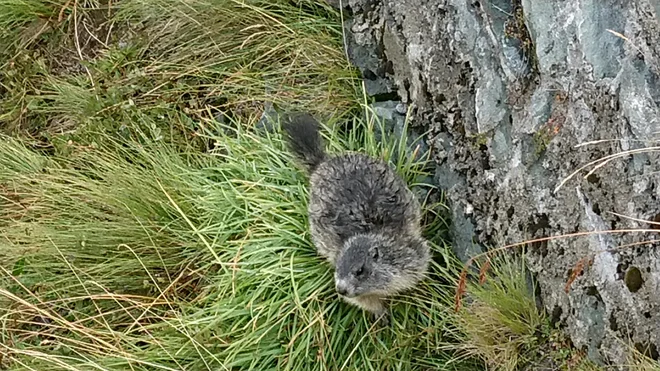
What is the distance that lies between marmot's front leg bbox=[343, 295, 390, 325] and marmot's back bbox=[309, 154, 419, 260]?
243mm

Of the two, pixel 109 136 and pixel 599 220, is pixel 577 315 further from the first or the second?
pixel 109 136

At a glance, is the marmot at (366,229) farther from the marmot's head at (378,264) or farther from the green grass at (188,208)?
the green grass at (188,208)

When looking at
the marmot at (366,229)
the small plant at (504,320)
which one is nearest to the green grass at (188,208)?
the small plant at (504,320)

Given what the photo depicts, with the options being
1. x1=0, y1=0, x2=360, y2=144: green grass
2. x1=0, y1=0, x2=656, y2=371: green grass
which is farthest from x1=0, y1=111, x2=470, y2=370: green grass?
x1=0, y1=0, x2=360, y2=144: green grass

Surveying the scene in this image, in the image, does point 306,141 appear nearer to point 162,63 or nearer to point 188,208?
point 188,208

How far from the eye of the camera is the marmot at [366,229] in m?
4.02

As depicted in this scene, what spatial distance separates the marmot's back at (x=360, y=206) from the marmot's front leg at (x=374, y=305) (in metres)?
0.24

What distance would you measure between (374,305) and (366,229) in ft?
1.19

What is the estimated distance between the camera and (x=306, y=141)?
4.47 m

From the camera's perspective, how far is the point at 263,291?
422 cm

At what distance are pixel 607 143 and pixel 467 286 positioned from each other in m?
1.01

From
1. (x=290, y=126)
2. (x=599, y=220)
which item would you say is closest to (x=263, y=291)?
(x=290, y=126)

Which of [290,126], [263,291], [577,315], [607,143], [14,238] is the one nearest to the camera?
[607,143]

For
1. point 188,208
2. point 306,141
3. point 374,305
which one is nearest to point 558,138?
point 374,305
